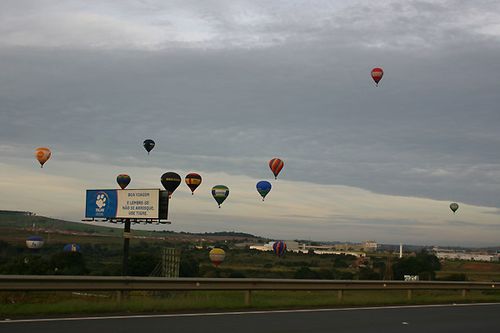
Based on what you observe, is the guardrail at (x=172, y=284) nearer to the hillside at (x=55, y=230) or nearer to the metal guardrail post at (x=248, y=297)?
the metal guardrail post at (x=248, y=297)

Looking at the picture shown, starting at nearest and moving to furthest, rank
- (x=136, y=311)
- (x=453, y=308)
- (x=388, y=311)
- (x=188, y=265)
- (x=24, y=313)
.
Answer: (x=24, y=313)
(x=136, y=311)
(x=388, y=311)
(x=453, y=308)
(x=188, y=265)

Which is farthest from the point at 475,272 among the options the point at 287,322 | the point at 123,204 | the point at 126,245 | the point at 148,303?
the point at 287,322

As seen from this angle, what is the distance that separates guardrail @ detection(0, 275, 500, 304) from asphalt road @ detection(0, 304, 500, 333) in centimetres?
128

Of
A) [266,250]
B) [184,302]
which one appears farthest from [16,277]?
[266,250]

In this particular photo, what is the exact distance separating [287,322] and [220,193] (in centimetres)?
3917

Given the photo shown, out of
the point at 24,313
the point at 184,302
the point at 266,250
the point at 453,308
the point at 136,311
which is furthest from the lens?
the point at 266,250

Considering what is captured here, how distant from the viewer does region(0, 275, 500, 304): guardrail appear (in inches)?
554

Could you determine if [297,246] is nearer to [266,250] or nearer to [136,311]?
[266,250]

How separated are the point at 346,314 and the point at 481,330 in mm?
3713

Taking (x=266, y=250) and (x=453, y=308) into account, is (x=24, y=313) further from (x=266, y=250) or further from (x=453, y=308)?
(x=266, y=250)

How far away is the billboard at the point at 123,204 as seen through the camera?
46.4 meters

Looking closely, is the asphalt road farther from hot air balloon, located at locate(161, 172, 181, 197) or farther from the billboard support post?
hot air balloon, located at locate(161, 172, 181, 197)

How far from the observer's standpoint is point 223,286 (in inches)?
684

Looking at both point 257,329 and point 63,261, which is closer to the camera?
point 257,329
